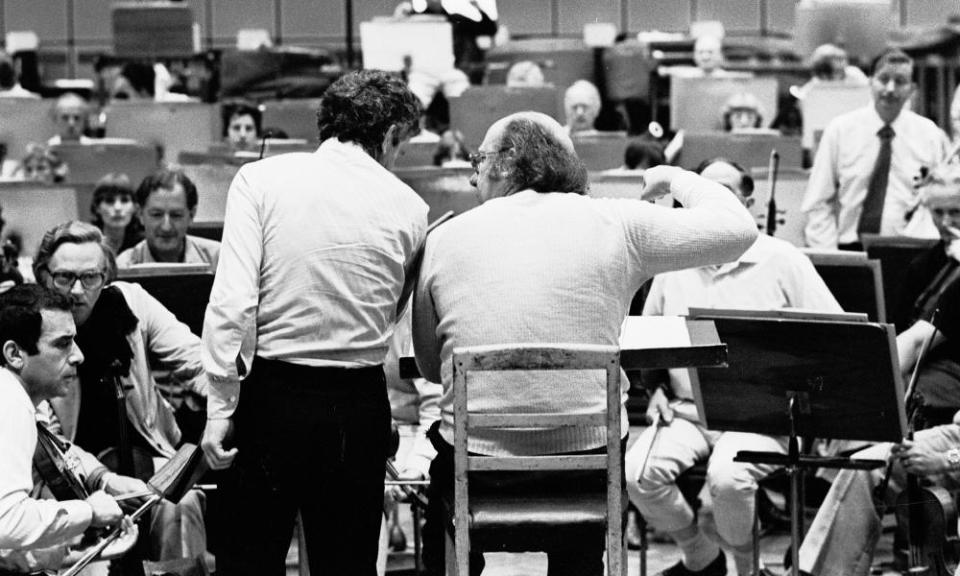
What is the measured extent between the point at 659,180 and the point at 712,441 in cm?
159

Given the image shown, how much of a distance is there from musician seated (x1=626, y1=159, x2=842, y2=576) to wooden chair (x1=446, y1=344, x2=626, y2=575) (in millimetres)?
1459

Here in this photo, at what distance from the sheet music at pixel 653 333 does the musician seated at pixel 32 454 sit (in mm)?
1156

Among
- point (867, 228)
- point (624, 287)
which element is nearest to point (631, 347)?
point (624, 287)

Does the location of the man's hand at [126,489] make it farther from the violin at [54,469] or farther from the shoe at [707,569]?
the shoe at [707,569]

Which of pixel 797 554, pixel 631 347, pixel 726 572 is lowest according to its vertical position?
pixel 726 572

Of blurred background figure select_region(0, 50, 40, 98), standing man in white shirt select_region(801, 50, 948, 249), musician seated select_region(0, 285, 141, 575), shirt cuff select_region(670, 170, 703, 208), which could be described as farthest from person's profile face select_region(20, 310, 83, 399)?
blurred background figure select_region(0, 50, 40, 98)

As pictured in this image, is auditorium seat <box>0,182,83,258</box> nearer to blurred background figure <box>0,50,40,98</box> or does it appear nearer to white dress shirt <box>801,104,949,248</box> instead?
white dress shirt <box>801,104,949,248</box>

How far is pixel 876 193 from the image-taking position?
7188mm

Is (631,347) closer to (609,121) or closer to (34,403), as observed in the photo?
(34,403)

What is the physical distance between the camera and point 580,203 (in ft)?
10.7

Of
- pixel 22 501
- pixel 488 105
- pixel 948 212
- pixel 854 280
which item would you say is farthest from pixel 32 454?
pixel 488 105

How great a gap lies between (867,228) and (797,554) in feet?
10.9

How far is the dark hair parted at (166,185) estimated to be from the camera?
5512 mm

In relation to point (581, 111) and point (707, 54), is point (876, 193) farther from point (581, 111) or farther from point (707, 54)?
point (707, 54)
